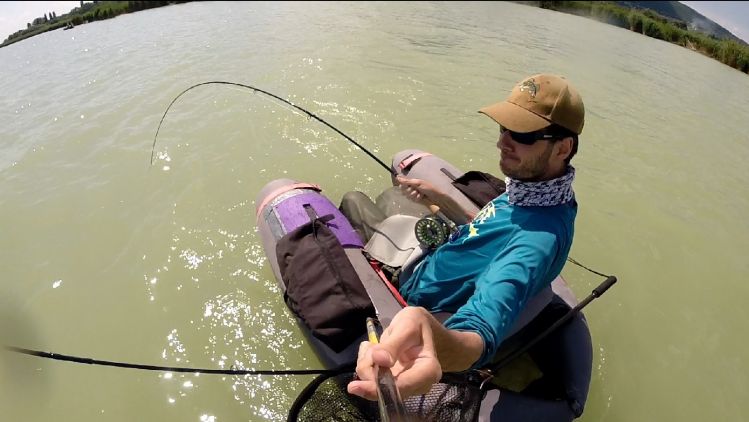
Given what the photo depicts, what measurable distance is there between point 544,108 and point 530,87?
146mm

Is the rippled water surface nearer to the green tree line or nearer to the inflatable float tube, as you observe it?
the inflatable float tube

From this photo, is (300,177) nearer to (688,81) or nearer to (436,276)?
(436,276)

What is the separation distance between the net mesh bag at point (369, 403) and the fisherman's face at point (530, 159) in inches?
42.7

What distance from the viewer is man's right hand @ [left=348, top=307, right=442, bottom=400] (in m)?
1.02

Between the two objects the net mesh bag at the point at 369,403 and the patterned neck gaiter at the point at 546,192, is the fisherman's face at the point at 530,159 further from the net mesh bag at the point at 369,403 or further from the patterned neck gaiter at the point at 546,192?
the net mesh bag at the point at 369,403

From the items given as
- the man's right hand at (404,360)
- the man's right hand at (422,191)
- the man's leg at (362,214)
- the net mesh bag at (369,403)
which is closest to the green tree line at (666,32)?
the man's leg at (362,214)

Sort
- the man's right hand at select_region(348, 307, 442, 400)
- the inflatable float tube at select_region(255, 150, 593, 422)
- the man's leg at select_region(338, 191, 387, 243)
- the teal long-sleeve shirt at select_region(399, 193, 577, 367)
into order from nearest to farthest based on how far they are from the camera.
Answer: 1. the man's right hand at select_region(348, 307, 442, 400)
2. the teal long-sleeve shirt at select_region(399, 193, 577, 367)
3. the inflatable float tube at select_region(255, 150, 593, 422)
4. the man's leg at select_region(338, 191, 387, 243)

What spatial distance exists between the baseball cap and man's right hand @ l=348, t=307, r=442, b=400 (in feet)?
4.45

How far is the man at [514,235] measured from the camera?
172cm

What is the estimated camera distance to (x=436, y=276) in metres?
2.70

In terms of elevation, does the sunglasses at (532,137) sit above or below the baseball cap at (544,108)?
below

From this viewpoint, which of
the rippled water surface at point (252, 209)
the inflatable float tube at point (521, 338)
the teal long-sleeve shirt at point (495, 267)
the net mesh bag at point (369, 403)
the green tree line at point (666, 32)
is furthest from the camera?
the green tree line at point (666, 32)

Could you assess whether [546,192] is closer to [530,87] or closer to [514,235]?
[514,235]

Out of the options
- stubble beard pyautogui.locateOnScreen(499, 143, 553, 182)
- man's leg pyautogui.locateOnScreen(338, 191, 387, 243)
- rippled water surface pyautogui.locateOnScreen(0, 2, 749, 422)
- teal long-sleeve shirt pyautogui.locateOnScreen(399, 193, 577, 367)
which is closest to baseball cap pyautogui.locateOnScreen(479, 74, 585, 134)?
stubble beard pyautogui.locateOnScreen(499, 143, 553, 182)
